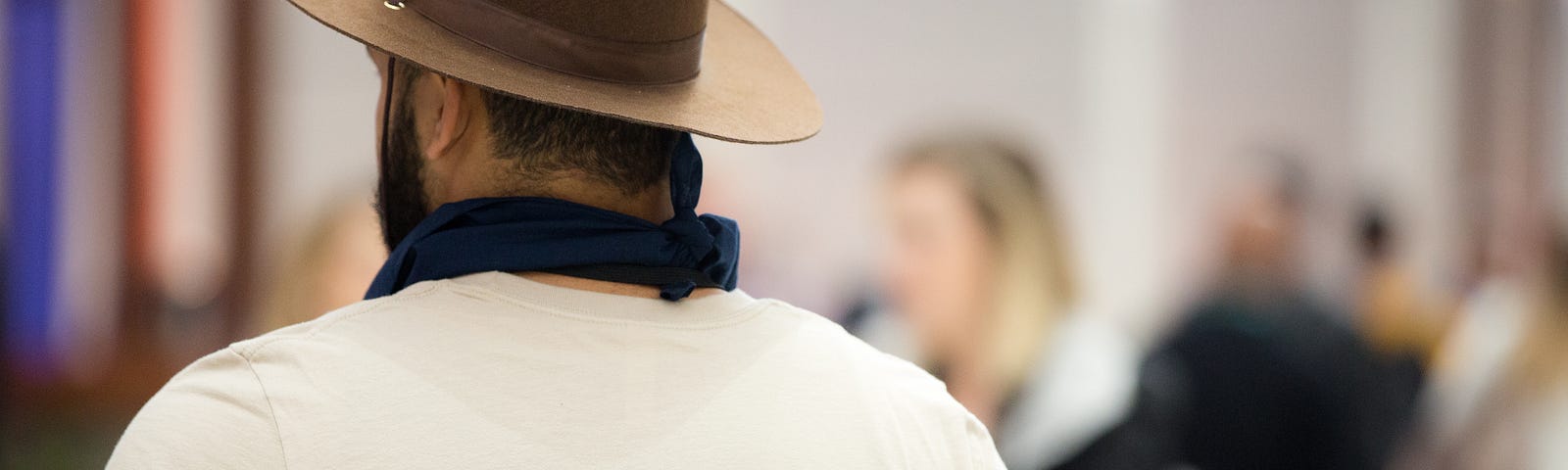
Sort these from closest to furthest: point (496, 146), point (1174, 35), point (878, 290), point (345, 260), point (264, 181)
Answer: point (496, 146) → point (345, 260) → point (264, 181) → point (878, 290) → point (1174, 35)

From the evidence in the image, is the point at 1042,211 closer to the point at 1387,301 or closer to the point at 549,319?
the point at 549,319

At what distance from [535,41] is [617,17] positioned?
0.07m

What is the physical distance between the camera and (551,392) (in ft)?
3.14

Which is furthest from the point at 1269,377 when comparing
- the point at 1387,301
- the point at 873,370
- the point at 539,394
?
the point at 539,394

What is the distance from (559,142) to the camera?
3.54ft

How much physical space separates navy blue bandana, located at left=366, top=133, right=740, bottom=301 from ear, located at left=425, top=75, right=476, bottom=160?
52 millimetres

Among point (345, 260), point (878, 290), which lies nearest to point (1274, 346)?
point (878, 290)

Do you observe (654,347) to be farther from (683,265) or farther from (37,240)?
(37,240)

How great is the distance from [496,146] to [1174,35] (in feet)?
16.4

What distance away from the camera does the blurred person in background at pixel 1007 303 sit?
2.88m

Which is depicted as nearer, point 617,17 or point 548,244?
point 548,244

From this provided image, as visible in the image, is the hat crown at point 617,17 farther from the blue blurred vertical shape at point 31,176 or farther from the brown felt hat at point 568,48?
the blue blurred vertical shape at point 31,176

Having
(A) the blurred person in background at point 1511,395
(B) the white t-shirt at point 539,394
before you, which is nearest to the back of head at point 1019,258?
(A) the blurred person in background at point 1511,395

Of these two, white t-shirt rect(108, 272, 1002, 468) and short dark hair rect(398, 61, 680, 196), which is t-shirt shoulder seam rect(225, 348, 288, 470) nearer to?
white t-shirt rect(108, 272, 1002, 468)
